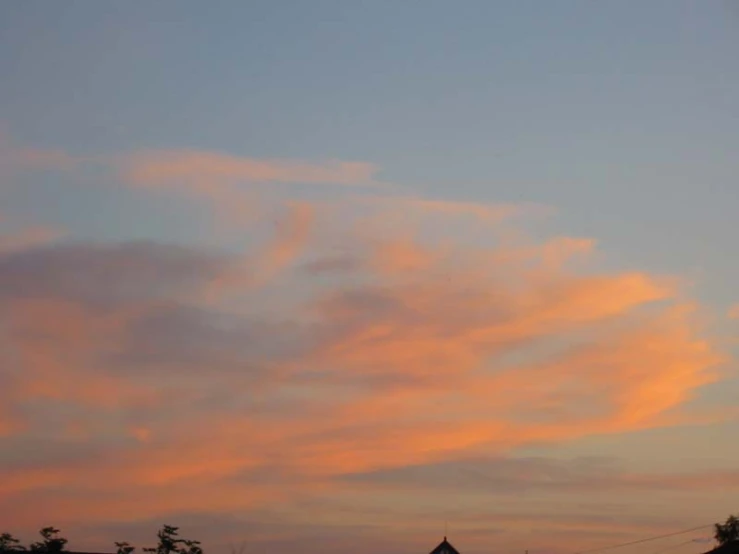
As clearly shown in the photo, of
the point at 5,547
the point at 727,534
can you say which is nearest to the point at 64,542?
the point at 5,547

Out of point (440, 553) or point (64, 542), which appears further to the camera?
point (440, 553)

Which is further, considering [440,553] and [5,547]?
[440,553]

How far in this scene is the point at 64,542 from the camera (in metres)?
102

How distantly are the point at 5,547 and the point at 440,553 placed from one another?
53.6 metres

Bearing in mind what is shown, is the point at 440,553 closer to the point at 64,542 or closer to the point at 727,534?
the point at 727,534

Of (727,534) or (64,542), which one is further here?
(727,534)

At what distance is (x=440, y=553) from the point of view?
129 meters

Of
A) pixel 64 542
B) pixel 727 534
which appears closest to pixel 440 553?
pixel 727 534

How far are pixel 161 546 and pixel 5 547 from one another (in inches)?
559

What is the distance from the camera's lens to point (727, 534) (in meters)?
132

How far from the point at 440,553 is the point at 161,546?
41.3 m

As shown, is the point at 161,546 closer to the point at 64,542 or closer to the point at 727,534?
the point at 64,542

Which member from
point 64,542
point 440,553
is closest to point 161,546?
point 64,542

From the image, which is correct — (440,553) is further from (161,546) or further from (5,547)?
(5,547)
